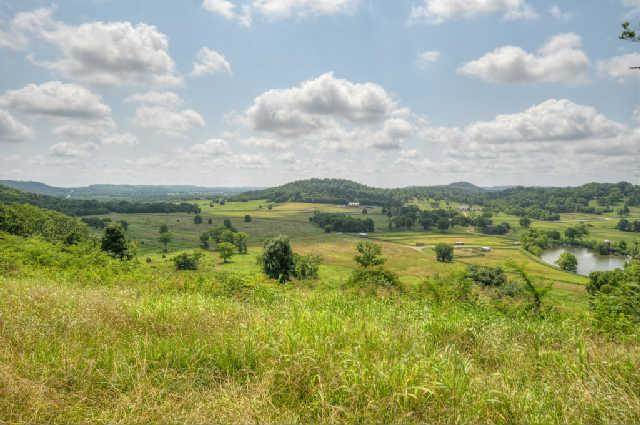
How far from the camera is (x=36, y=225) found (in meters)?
62.1

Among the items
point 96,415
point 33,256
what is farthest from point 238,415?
point 33,256

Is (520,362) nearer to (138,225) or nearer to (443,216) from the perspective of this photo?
(138,225)

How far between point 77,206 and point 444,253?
7037 inches

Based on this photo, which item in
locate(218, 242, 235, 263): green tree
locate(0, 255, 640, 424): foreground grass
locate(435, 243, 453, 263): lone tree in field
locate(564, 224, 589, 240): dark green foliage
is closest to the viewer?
locate(0, 255, 640, 424): foreground grass

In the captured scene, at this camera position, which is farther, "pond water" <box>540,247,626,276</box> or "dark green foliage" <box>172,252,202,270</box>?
"pond water" <box>540,247,626,276</box>

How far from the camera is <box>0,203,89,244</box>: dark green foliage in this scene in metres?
45.8

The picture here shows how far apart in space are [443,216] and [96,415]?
591ft

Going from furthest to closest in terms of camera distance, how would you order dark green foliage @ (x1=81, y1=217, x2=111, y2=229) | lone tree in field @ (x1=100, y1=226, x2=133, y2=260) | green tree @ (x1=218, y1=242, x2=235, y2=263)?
dark green foliage @ (x1=81, y1=217, x2=111, y2=229) → green tree @ (x1=218, y1=242, x2=235, y2=263) → lone tree in field @ (x1=100, y1=226, x2=133, y2=260)

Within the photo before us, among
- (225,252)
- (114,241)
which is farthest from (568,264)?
(114,241)

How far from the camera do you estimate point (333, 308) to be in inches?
Answer: 318

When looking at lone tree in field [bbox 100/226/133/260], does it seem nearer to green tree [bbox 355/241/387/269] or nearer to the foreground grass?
green tree [bbox 355/241/387/269]

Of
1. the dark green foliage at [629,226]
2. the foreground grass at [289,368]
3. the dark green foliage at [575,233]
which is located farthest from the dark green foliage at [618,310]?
the dark green foliage at [629,226]

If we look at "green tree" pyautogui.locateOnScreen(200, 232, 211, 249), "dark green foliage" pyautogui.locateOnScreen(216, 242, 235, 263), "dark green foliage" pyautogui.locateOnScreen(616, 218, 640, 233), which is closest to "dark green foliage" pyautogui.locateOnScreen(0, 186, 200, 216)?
"green tree" pyautogui.locateOnScreen(200, 232, 211, 249)

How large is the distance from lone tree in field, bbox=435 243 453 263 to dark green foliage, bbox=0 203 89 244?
295 feet
